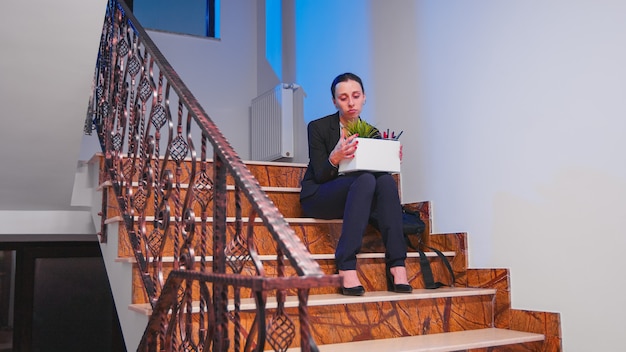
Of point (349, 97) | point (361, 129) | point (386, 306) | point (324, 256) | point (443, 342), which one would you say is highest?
point (349, 97)

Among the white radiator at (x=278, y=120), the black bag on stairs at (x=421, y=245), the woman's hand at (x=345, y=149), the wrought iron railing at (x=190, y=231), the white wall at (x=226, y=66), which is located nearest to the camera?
the wrought iron railing at (x=190, y=231)

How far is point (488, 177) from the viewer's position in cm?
291

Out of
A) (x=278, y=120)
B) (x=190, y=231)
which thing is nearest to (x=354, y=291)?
(x=190, y=231)

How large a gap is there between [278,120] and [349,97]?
1923mm

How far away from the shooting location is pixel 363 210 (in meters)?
2.64

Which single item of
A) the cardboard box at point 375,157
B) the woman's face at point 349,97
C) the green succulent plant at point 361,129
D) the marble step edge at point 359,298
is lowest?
the marble step edge at point 359,298

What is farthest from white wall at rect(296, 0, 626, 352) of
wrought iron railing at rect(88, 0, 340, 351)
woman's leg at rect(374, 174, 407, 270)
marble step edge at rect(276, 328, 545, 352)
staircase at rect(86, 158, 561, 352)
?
wrought iron railing at rect(88, 0, 340, 351)

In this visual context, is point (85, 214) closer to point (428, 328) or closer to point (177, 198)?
point (177, 198)

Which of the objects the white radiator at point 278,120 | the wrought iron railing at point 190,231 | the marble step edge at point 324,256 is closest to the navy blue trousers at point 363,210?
the marble step edge at point 324,256

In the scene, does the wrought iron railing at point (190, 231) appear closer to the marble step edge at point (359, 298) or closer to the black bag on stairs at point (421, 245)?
the marble step edge at point (359, 298)

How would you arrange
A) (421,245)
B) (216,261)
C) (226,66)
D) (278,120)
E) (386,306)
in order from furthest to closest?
(226,66) → (278,120) → (421,245) → (386,306) → (216,261)

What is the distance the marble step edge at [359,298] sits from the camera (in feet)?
7.31

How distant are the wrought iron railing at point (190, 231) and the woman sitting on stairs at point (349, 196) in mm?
463

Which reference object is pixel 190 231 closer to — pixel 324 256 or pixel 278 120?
pixel 324 256
